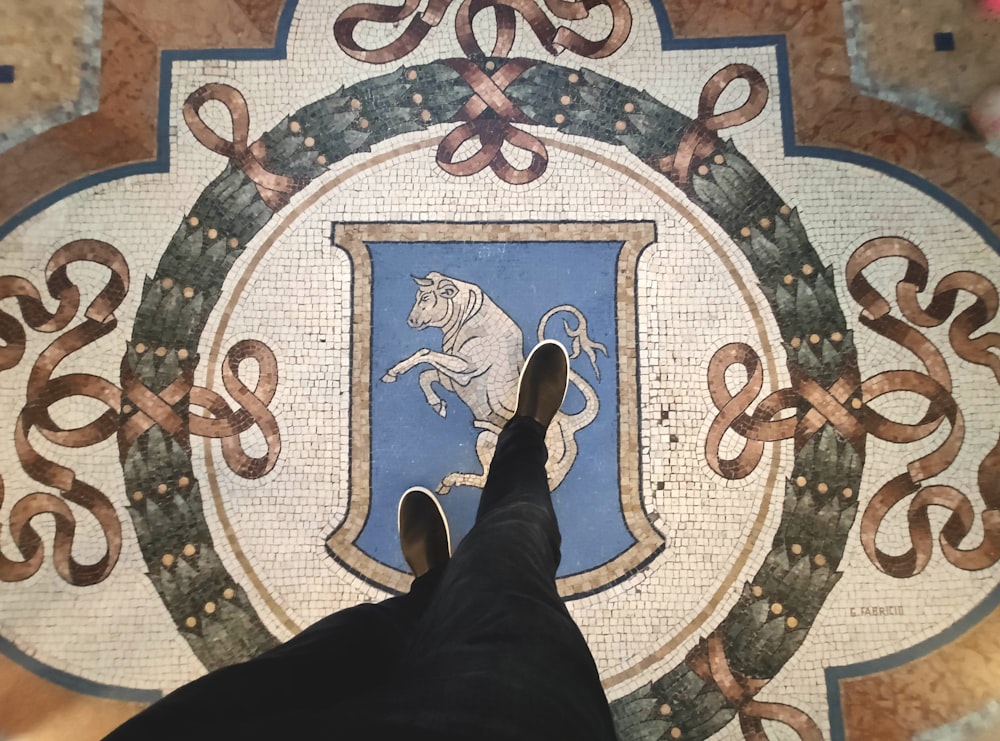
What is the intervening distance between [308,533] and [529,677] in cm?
102

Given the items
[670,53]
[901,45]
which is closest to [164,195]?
[670,53]

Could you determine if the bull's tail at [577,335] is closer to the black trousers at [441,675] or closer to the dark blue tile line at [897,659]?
the black trousers at [441,675]

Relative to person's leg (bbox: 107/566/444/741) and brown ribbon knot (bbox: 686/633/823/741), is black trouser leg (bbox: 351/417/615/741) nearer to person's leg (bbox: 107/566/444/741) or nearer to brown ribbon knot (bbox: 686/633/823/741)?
person's leg (bbox: 107/566/444/741)

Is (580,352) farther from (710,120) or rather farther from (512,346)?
(710,120)

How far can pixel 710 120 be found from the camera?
181 centimetres

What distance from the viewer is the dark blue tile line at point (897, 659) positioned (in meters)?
1.67

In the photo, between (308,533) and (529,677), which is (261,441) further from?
(529,677)

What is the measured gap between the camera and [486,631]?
925mm

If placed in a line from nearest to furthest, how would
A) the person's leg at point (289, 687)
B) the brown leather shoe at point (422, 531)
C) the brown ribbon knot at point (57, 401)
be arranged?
the person's leg at point (289, 687) → the brown leather shoe at point (422, 531) → the brown ribbon knot at point (57, 401)

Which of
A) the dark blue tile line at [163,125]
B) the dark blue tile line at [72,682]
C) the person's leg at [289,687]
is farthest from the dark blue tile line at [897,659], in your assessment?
the dark blue tile line at [163,125]

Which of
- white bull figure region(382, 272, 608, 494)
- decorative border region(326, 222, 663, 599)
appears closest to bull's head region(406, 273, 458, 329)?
white bull figure region(382, 272, 608, 494)

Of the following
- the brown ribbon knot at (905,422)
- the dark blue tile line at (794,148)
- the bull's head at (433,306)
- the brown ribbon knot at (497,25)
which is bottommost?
the brown ribbon knot at (905,422)

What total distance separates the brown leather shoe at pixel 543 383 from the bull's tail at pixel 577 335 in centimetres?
4

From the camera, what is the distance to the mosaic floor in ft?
5.59
